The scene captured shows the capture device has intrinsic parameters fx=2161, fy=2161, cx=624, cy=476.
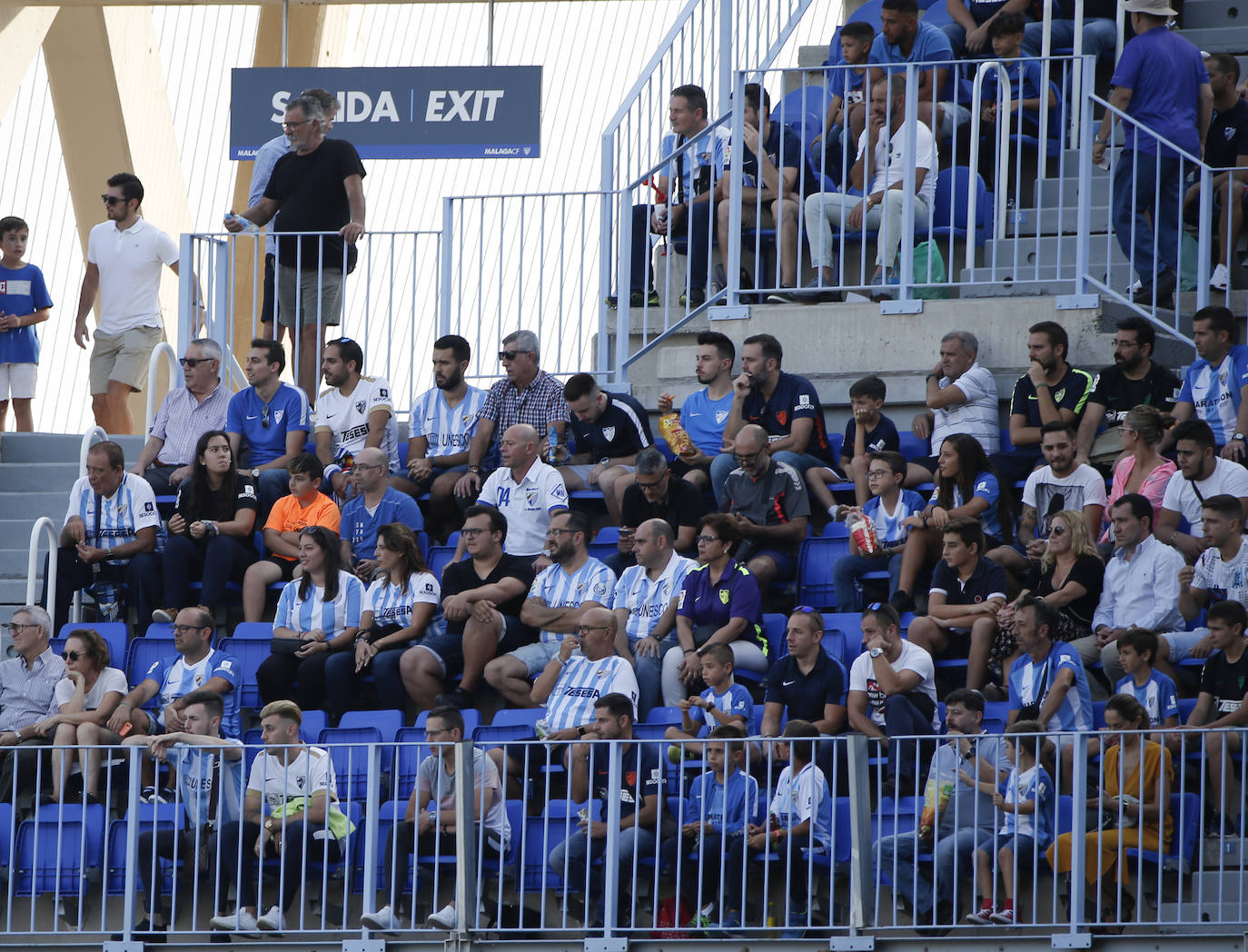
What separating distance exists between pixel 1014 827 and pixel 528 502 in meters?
3.82

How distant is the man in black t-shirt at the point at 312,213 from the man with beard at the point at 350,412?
0.72 meters

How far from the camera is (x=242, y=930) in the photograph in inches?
348

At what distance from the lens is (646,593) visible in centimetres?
1048

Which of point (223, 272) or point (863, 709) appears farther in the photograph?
point (223, 272)

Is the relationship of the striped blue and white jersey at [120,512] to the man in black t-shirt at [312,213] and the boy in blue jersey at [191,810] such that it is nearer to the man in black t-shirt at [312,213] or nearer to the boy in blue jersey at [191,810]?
the man in black t-shirt at [312,213]

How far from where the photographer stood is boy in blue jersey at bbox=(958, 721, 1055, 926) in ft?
27.2

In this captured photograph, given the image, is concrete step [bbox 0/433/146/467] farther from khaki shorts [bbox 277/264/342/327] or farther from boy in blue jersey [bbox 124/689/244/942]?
boy in blue jersey [bbox 124/689/244/942]

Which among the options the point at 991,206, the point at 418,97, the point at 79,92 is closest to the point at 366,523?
the point at 991,206

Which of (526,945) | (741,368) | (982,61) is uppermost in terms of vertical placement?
(982,61)

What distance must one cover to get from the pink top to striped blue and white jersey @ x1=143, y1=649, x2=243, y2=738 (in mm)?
4224

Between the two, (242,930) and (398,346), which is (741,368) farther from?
(242,930)

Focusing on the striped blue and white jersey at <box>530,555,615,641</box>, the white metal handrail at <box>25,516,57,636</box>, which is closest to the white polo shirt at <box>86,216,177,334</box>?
the white metal handrail at <box>25,516,57,636</box>

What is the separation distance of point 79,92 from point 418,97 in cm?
311

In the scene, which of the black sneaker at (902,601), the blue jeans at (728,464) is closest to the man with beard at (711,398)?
the blue jeans at (728,464)
